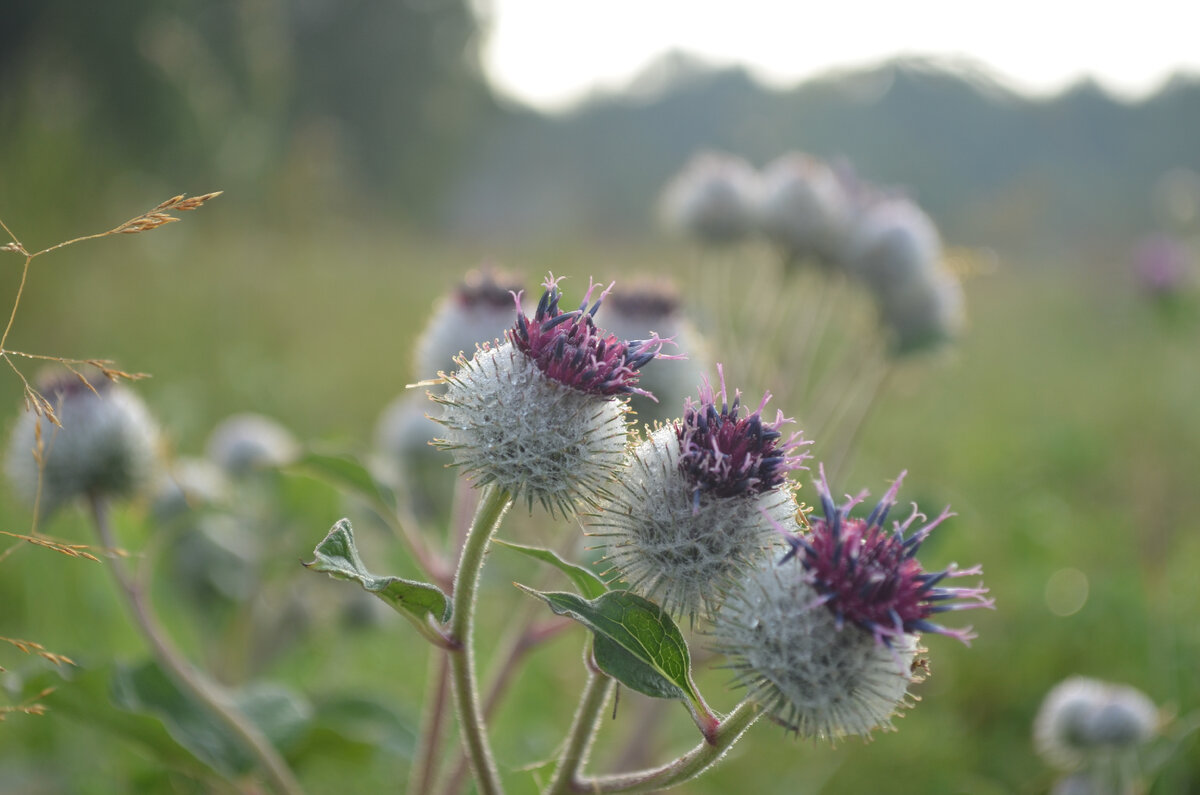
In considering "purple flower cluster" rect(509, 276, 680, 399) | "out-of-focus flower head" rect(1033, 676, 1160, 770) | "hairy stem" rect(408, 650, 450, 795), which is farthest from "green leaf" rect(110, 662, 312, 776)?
"out-of-focus flower head" rect(1033, 676, 1160, 770)

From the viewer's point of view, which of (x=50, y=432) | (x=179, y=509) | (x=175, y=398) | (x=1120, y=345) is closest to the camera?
(x=50, y=432)

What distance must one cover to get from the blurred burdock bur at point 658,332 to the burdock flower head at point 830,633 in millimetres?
1541

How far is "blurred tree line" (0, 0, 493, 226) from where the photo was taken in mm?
7688

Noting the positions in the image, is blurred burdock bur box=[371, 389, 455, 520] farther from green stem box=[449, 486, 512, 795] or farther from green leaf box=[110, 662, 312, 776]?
green stem box=[449, 486, 512, 795]

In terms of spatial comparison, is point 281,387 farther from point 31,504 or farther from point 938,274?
point 938,274

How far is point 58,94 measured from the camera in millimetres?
9906

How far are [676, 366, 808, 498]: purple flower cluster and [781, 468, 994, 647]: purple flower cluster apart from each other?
116 mm

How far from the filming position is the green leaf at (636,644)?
5.49ft

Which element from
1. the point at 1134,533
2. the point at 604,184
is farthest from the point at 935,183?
the point at 1134,533

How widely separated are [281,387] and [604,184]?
20.4 metres

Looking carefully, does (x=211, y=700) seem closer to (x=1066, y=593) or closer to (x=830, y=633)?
(x=830, y=633)

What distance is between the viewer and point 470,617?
5.97ft

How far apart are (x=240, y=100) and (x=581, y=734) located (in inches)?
419

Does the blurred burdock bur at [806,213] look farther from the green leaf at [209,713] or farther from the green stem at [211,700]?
the green stem at [211,700]
